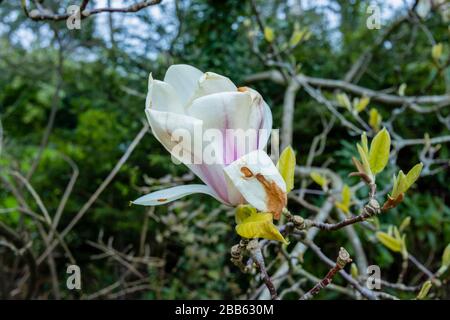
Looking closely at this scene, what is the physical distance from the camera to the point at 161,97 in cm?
37

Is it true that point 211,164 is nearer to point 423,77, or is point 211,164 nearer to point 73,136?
point 423,77

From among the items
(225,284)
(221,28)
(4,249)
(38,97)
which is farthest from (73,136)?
(38,97)

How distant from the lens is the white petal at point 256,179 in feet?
1.19

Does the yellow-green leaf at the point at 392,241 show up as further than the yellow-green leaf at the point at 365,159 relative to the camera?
Yes

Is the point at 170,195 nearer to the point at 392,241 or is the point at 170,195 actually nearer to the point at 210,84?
the point at 210,84

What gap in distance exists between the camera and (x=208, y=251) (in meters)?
1.58

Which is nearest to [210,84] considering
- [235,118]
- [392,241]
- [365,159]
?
[235,118]

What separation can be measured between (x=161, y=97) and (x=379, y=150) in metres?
0.22

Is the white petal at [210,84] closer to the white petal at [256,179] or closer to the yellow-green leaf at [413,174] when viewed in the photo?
the white petal at [256,179]

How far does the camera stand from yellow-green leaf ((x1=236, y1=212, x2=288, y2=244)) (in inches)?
14.5

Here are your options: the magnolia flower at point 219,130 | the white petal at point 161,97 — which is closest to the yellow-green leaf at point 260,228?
the magnolia flower at point 219,130

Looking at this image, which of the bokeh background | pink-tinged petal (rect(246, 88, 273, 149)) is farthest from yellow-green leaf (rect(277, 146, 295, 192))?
the bokeh background

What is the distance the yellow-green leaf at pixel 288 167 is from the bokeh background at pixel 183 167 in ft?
3.05
